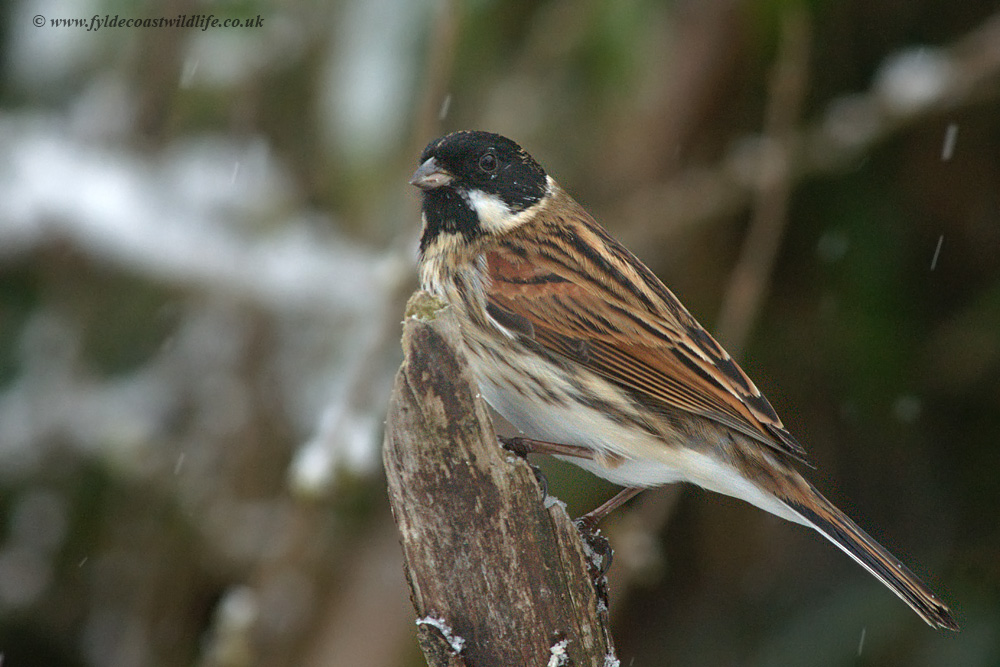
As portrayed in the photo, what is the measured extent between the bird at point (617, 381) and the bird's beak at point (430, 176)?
0.02 metres

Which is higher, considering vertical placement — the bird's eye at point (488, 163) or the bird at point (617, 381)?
the bird's eye at point (488, 163)

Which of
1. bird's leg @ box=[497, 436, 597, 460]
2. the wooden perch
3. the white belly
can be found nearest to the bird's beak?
the white belly

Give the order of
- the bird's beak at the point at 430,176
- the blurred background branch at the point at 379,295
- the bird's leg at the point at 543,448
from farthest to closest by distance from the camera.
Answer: the blurred background branch at the point at 379,295 → the bird's beak at the point at 430,176 → the bird's leg at the point at 543,448

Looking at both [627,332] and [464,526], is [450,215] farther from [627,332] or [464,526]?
[464,526]

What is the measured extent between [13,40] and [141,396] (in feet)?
6.04

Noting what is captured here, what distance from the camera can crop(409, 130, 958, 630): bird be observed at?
3361 mm

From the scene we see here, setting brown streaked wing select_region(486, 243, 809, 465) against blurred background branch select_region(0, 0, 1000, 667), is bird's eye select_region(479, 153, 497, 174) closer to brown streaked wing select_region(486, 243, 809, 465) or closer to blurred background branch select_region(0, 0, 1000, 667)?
brown streaked wing select_region(486, 243, 809, 465)

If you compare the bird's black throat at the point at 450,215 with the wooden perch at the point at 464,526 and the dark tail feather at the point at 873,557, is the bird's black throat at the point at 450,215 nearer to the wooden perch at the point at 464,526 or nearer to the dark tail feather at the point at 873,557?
the wooden perch at the point at 464,526

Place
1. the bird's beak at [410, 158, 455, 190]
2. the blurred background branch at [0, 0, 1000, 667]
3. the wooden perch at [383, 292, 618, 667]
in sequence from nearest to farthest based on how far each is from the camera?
1. the wooden perch at [383, 292, 618, 667]
2. the bird's beak at [410, 158, 455, 190]
3. the blurred background branch at [0, 0, 1000, 667]

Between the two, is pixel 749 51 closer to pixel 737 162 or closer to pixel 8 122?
pixel 737 162

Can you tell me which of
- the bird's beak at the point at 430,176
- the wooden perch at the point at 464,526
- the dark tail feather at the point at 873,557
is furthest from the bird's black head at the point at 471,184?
the dark tail feather at the point at 873,557

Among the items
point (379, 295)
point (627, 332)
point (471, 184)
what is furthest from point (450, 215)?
point (379, 295)

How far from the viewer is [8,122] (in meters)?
5.77

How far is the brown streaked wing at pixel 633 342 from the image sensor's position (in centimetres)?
336
